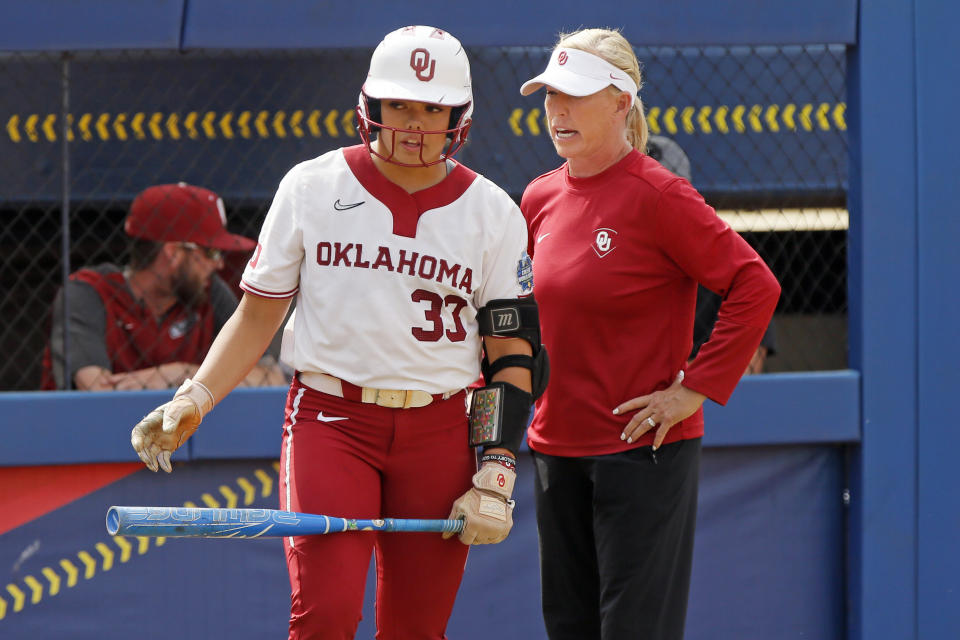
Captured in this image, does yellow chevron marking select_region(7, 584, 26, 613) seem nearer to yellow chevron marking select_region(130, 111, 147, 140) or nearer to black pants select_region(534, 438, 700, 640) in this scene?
yellow chevron marking select_region(130, 111, 147, 140)

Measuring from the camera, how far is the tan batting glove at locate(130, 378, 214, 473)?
2.37 meters

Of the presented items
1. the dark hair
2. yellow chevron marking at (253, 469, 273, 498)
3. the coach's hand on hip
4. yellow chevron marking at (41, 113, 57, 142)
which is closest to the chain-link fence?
yellow chevron marking at (41, 113, 57, 142)

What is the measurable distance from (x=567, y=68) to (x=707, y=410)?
151 cm

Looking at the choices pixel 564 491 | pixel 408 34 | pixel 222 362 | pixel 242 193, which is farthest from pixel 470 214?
pixel 242 193

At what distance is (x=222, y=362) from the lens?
2.49 m

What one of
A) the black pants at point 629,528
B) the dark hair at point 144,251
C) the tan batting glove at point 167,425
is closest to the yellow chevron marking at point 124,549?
the dark hair at point 144,251

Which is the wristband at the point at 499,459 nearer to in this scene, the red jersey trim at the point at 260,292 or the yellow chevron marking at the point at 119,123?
the red jersey trim at the point at 260,292

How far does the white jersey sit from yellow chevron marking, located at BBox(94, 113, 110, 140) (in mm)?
2265

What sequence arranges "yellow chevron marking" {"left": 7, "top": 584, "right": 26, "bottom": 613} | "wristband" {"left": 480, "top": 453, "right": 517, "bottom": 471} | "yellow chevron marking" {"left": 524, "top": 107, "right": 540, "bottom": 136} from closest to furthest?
"wristband" {"left": 480, "top": 453, "right": 517, "bottom": 471}
"yellow chevron marking" {"left": 7, "top": 584, "right": 26, "bottom": 613}
"yellow chevron marking" {"left": 524, "top": 107, "right": 540, "bottom": 136}

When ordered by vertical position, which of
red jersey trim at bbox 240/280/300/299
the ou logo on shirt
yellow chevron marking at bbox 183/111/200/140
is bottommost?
red jersey trim at bbox 240/280/300/299

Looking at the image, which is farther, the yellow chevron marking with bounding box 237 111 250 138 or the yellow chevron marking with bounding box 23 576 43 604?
the yellow chevron marking with bounding box 237 111 250 138

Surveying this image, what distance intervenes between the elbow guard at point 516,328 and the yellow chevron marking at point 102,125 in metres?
2.52

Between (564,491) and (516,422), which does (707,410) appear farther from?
(516,422)

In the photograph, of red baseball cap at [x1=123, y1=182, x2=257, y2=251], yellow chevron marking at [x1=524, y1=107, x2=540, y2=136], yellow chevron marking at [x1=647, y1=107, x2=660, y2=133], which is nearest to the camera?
red baseball cap at [x1=123, y1=182, x2=257, y2=251]
